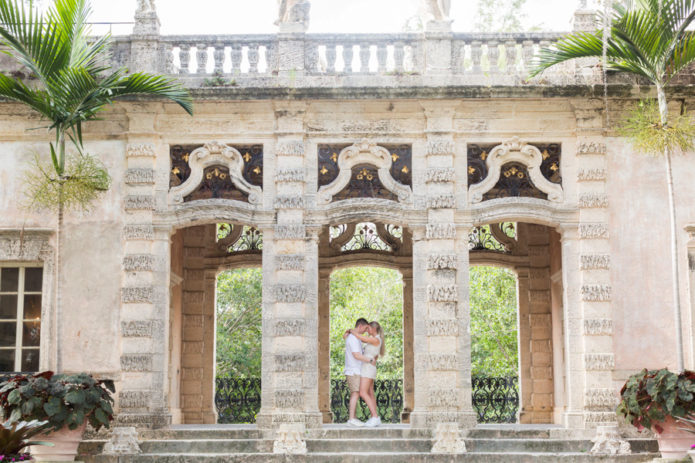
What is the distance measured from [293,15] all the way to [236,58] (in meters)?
1.02

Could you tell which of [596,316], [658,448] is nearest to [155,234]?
[596,316]

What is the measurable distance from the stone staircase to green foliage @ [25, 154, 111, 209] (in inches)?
125

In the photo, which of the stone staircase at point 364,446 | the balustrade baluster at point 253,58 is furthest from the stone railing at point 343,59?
the stone staircase at point 364,446

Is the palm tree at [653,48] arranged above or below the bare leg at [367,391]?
above

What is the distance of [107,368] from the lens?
1291 centimetres

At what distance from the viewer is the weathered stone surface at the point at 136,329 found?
12867 mm

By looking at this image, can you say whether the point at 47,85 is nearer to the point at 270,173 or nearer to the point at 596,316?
the point at 270,173

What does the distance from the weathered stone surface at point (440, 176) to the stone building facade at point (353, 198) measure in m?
0.03

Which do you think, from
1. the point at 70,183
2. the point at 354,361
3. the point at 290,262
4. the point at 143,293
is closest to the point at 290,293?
the point at 290,262

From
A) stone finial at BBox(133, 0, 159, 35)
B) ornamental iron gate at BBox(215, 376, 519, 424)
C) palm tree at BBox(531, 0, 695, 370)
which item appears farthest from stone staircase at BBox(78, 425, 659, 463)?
stone finial at BBox(133, 0, 159, 35)

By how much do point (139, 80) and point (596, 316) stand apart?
6763 mm

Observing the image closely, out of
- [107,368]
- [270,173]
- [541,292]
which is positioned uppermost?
[270,173]

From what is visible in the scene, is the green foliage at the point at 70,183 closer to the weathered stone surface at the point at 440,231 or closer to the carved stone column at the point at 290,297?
the carved stone column at the point at 290,297

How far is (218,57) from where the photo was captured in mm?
13586
